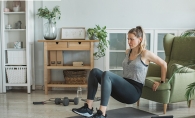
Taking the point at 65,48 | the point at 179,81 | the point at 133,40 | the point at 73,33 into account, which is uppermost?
the point at 73,33

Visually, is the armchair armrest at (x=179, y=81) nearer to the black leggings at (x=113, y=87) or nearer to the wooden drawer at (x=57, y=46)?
the black leggings at (x=113, y=87)

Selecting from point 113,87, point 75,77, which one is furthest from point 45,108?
point 113,87

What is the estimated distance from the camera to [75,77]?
4824mm

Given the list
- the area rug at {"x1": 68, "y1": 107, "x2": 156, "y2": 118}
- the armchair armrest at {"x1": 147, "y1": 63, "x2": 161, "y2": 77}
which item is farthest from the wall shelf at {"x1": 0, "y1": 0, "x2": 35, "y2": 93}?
the armchair armrest at {"x1": 147, "y1": 63, "x2": 161, "y2": 77}

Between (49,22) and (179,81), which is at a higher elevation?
(49,22)

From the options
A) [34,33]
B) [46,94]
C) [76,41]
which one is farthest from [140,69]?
[34,33]

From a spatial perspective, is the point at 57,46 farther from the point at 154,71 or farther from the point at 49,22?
the point at 154,71

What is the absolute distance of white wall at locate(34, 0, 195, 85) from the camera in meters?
5.04

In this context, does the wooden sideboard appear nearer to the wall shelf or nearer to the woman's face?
the wall shelf

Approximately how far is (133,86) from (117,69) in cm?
210

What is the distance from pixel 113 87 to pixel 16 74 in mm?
2445

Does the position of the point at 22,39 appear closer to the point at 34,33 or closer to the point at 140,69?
the point at 34,33

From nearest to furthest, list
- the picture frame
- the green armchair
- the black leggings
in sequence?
the black leggings
the green armchair
the picture frame

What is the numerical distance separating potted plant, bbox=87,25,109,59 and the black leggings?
1.76 meters
